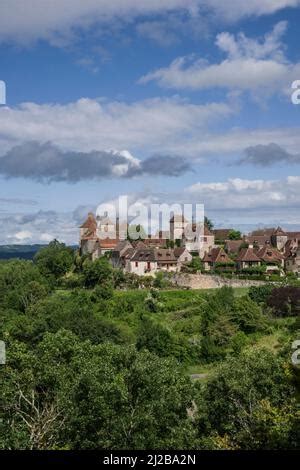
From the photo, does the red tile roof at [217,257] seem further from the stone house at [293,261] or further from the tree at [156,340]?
the tree at [156,340]

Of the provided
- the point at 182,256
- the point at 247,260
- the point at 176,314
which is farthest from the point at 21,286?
the point at 247,260

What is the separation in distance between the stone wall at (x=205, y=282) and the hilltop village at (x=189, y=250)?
2861 millimetres

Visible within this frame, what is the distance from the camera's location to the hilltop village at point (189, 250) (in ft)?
209

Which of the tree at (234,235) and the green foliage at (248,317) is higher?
the tree at (234,235)

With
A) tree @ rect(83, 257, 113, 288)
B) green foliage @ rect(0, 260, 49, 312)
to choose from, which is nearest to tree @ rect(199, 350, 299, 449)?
green foliage @ rect(0, 260, 49, 312)

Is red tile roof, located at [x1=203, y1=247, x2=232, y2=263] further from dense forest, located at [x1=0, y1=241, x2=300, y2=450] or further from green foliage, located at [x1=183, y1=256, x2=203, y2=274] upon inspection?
dense forest, located at [x1=0, y1=241, x2=300, y2=450]

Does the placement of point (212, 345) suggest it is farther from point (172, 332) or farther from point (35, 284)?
point (35, 284)

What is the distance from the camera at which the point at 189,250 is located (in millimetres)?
70750

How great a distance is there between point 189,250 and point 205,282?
1098 centimetres

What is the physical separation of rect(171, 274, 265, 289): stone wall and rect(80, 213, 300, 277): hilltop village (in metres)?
2.86

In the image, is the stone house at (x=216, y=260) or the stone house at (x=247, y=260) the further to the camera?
the stone house at (x=216, y=260)

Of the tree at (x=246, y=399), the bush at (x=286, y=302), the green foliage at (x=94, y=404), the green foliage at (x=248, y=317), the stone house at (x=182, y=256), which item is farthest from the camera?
the stone house at (x=182, y=256)

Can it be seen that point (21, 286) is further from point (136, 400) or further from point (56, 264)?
point (136, 400)

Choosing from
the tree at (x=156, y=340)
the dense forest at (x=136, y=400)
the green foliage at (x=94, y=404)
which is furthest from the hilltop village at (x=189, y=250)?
the green foliage at (x=94, y=404)
